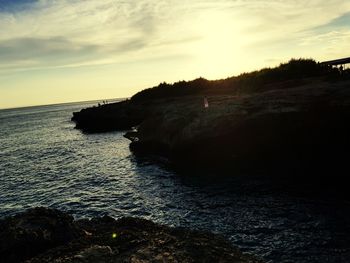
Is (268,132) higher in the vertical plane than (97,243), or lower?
higher

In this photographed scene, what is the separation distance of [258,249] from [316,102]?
1562cm

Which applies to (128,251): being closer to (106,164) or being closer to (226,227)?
(226,227)

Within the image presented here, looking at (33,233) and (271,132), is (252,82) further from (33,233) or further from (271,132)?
(33,233)

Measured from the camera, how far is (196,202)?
1931 centimetres

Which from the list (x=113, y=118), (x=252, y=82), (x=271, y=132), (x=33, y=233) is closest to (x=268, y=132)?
(x=271, y=132)

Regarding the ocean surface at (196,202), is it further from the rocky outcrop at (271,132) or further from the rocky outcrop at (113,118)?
the rocky outcrop at (113,118)

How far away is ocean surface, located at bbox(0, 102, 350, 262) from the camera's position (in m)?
13.6

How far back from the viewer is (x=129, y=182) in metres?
25.8

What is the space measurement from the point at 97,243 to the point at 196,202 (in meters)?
9.15

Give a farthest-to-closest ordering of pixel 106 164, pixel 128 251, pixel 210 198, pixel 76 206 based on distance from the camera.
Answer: pixel 106 164
pixel 76 206
pixel 210 198
pixel 128 251

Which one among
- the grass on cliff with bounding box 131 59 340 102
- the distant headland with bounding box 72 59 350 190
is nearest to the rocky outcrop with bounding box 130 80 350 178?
the distant headland with bounding box 72 59 350 190

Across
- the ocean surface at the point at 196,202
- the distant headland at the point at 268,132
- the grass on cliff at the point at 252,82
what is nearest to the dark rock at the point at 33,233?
the ocean surface at the point at 196,202

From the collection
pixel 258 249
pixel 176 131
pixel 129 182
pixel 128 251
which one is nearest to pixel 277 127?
pixel 176 131

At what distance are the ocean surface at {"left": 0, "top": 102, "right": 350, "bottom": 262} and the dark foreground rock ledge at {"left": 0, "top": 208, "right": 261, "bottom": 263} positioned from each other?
2747 mm
